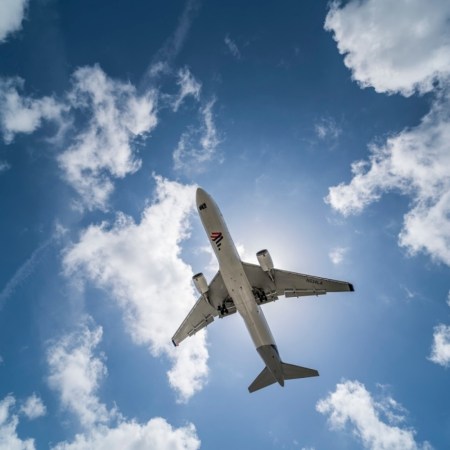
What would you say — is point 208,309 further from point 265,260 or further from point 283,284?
point 265,260

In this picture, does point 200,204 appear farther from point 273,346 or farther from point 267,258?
point 273,346

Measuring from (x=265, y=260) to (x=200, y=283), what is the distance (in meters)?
7.24

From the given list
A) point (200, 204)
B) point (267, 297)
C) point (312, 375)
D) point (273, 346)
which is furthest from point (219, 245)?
point (312, 375)

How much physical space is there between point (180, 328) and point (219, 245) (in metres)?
13.2

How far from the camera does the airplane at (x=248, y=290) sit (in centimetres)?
3077

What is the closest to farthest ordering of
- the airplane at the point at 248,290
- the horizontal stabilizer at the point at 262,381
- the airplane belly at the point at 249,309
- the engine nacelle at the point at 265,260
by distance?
the airplane at the point at 248,290, the airplane belly at the point at 249,309, the engine nacelle at the point at 265,260, the horizontal stabilizer at the point at 262,381

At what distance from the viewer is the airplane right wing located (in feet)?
117

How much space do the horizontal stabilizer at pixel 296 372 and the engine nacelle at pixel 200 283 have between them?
36.6 feet

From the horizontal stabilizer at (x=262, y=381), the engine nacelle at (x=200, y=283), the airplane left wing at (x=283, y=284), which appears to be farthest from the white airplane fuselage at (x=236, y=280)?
the horizontal stabilizer at (x=262, y=381)

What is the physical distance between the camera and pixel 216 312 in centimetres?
3731

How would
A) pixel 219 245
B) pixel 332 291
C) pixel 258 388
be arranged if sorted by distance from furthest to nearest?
pixel 258 388 → pixel 332 291 → pixel 219 245

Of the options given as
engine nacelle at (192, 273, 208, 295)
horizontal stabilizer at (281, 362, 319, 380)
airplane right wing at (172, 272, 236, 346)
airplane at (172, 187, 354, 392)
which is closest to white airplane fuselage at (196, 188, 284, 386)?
airplane at (172, 187, 354, 392)

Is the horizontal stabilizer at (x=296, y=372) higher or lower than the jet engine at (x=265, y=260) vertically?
lower

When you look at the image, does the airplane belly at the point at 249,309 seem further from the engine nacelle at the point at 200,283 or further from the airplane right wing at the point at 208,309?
the airplane right wing at the point at 208,309
